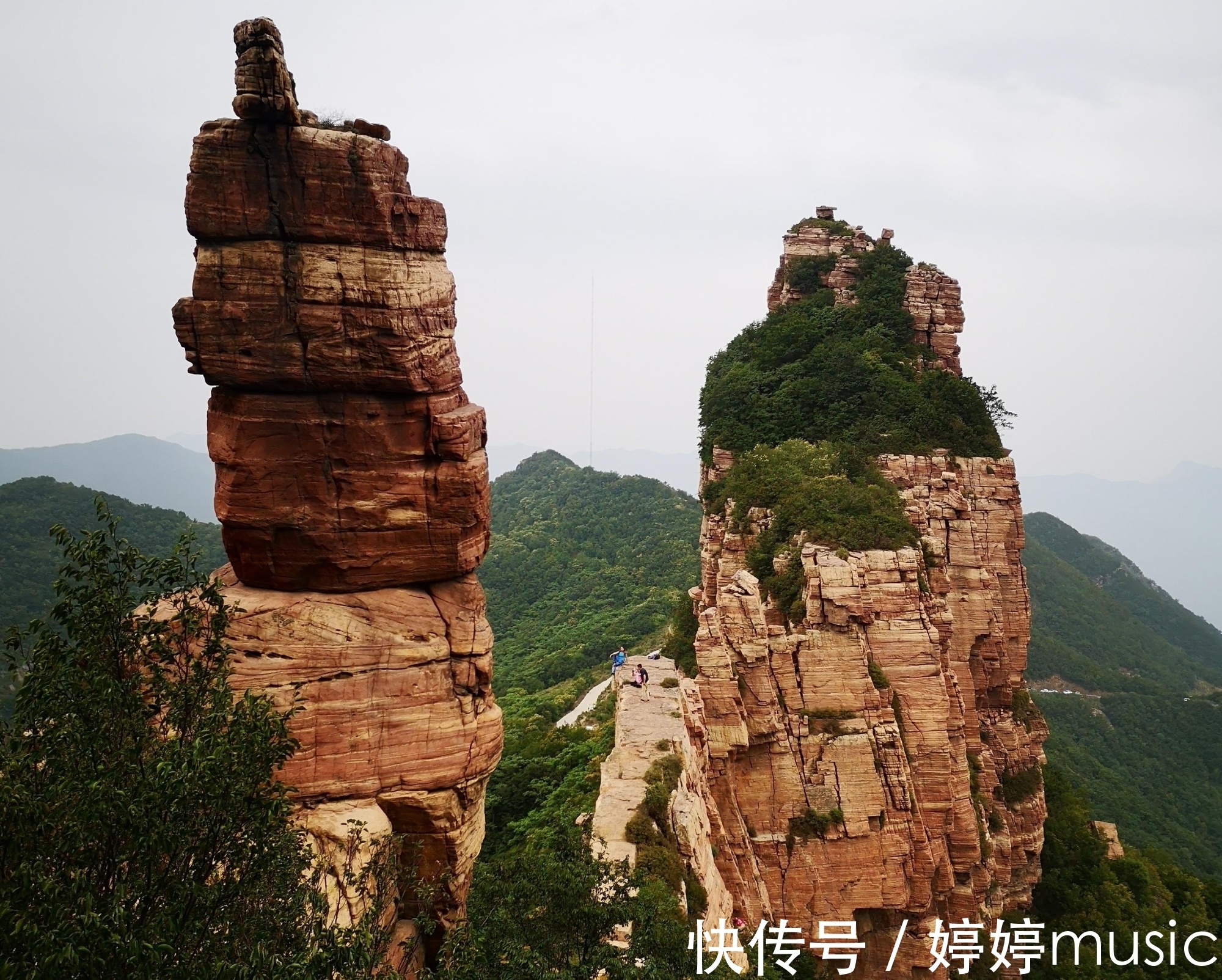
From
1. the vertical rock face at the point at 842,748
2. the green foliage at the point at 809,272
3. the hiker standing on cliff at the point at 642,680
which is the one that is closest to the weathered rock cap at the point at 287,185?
the vertical rock face at the point at 842,748

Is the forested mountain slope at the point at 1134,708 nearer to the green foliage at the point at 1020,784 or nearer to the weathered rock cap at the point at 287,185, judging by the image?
the green foliage at the point at 1020,784

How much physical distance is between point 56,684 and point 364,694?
5202mm

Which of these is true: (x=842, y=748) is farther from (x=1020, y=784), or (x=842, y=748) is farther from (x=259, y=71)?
(x=259, y=71)

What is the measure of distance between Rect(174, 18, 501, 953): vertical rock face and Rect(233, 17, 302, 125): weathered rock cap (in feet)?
0.09

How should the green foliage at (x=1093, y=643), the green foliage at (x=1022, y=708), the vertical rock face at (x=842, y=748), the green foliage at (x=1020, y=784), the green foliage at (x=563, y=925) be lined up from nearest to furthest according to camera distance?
the green foliage at (x=563, y=925) → the vertical rock face at (x=842, y=748) → the green foliage at (x=1020, y=784) → the green foliage at (x=1022, y=708) → the green foliage at (x=1093, y=643)

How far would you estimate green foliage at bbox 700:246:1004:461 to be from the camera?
4078cm

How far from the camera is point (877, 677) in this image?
3041cm

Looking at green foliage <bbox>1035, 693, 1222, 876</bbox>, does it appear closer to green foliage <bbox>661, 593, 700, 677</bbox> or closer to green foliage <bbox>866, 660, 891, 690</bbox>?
green foliage <bbox>661, 593, 700, 677</bbox>

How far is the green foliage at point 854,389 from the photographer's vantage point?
1606 inches

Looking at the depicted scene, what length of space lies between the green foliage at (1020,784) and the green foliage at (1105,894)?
309 centimetres

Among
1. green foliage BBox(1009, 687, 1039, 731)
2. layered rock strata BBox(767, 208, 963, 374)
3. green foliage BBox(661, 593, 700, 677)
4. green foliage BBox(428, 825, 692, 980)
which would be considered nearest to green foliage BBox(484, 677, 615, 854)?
green foliage BBox(661, 593, 700, 677)

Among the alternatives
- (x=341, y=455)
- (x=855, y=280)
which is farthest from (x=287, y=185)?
(x=855, y=280)

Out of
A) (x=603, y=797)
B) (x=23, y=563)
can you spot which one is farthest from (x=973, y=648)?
(x=23, y=563)

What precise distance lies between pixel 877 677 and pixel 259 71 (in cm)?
2501
